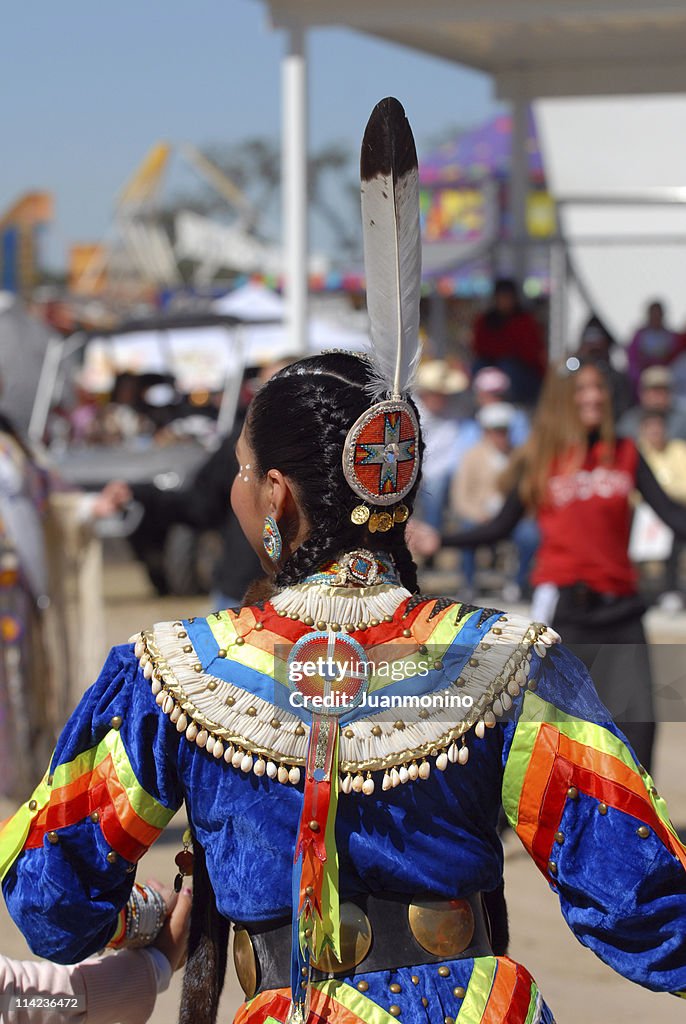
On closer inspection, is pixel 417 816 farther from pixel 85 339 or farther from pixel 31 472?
pixel 85 339

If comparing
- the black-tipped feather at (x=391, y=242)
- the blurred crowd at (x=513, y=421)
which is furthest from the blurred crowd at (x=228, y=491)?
the black-tipped feather at (x=391, y=242)

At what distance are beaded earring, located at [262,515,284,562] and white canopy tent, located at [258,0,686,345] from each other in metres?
7.96

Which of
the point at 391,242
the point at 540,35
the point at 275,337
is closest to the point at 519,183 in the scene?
the point at 540,35

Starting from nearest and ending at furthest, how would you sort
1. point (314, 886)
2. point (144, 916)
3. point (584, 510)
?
1. point (314, 886)
2. point (144, 916)
3. point (584, 510)

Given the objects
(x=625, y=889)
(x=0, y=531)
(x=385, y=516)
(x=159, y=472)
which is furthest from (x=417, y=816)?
(x=159, y=472)

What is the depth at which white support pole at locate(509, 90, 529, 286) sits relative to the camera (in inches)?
524

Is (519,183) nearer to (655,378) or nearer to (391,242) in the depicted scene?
(655,378)

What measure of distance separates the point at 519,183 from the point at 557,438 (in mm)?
9449

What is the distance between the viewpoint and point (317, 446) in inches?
68.7

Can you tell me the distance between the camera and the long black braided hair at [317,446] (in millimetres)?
1747

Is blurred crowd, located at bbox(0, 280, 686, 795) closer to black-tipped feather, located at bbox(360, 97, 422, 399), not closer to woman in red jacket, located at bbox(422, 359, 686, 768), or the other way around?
woman in red jacket, located at bbox(422, 359, 686, 768)

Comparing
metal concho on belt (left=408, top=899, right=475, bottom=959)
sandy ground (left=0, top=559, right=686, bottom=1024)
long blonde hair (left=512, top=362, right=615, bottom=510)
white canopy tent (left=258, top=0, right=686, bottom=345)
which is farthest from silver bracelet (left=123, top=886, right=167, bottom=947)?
white canopy tent (left=258, top=0, right=686, bottom=345)

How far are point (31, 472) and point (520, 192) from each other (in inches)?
371

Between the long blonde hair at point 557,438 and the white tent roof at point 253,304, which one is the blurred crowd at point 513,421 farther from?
the white tent roof at point 253,304
